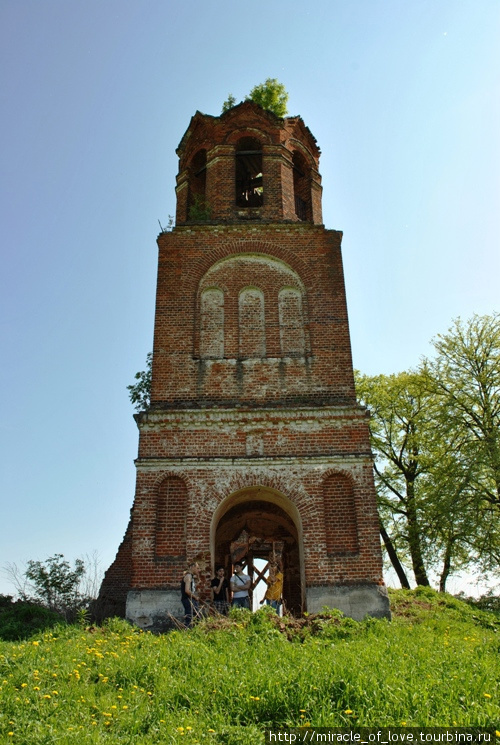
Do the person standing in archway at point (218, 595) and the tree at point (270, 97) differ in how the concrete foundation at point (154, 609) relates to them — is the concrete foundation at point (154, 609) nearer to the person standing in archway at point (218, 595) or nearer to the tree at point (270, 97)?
the person standing in archway at point (218, 595)

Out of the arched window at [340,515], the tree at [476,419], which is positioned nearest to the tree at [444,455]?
the tree at [476,419]

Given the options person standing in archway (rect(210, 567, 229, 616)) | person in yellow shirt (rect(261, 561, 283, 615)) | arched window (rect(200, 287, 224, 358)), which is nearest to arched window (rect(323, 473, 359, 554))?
person in yellow shirt (rect(261, 561, 283, 615))

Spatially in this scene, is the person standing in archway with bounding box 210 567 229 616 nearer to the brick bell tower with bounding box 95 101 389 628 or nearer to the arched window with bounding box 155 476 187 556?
the brick bell tower with bounding box 95 101 389 628

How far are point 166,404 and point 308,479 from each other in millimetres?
3242

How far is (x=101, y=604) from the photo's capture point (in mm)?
12234

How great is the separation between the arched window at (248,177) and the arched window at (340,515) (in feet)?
28.9

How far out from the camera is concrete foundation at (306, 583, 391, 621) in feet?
34.0

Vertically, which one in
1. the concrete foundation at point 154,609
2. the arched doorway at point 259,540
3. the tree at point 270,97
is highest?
the tree at point 270,97

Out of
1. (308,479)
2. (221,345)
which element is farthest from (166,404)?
(308,479)

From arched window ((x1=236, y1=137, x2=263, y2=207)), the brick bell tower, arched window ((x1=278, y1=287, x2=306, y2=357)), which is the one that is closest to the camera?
the brick bell tower

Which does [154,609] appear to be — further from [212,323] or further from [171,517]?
[212,323]

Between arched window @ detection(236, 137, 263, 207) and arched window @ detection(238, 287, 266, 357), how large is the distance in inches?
166

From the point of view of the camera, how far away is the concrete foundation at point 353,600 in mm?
10367

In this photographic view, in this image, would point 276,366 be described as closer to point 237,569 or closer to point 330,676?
point 237,569
